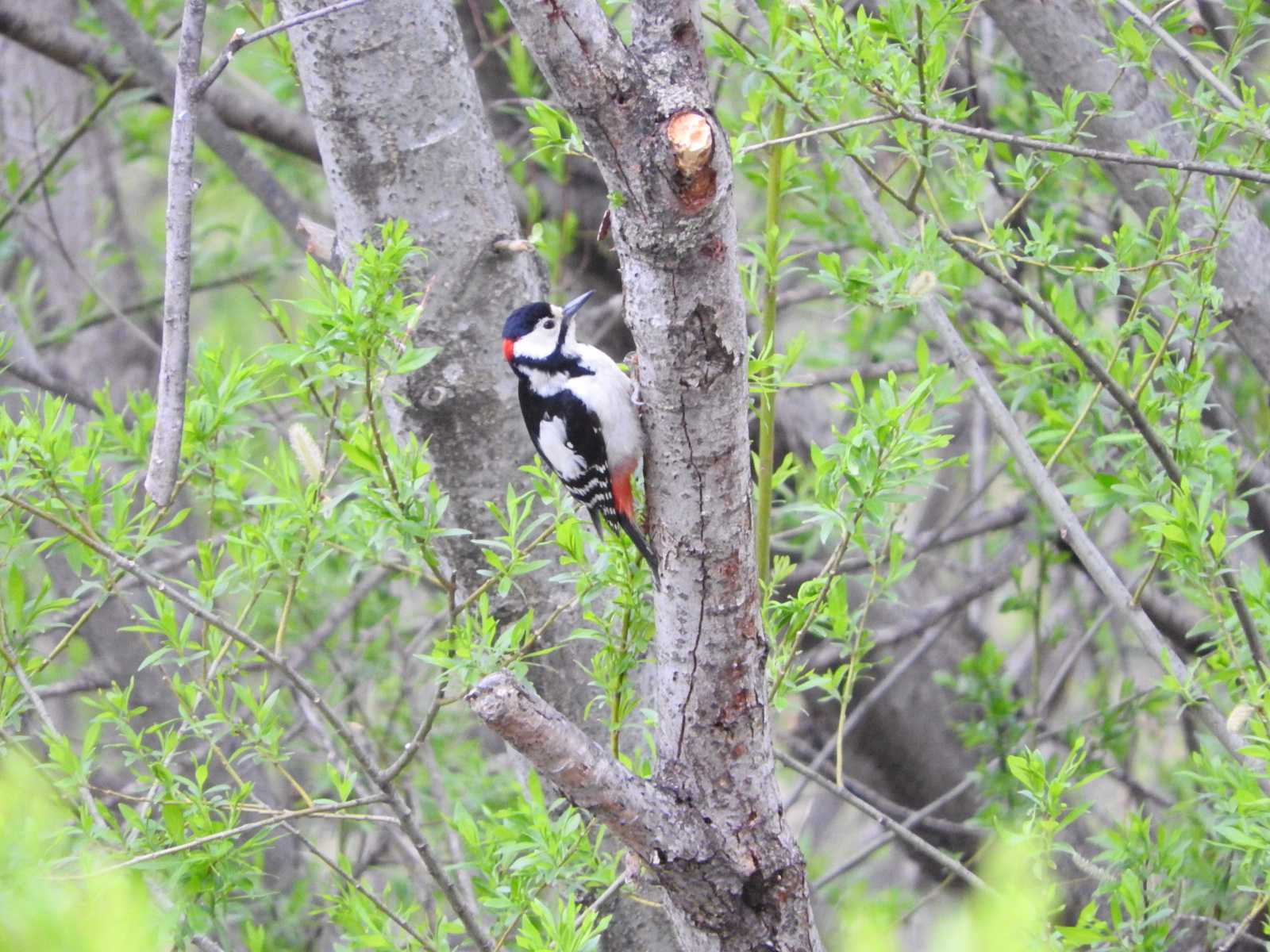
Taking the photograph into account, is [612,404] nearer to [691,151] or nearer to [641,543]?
[641,543]

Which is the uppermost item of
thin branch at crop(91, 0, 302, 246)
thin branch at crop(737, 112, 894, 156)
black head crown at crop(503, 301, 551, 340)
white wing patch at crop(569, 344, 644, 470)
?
thin branch at crop(91, 0, 302, 246)

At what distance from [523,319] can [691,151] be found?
139cm

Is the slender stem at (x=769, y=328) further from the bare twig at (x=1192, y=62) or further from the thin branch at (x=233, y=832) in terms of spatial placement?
the thin branch at (x=233, y=832)

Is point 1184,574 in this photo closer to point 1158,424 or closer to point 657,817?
point 1158,424

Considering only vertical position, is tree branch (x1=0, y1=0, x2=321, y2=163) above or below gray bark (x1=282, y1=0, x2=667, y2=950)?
above

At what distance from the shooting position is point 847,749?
196 inches

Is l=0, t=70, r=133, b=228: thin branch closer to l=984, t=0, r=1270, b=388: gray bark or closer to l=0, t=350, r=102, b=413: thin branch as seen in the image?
l=0, t=350, r=102, b=413: thin branch

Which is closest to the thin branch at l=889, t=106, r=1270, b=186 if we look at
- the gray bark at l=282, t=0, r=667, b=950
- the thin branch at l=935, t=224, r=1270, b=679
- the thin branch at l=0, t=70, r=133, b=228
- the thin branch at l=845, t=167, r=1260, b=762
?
the thin branch at l=935, t=224, r=1270, b=679

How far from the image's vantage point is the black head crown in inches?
119

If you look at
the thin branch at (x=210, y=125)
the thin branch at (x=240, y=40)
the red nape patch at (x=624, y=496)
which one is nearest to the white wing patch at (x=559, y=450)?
the red nape patch at (x=624, y=496)

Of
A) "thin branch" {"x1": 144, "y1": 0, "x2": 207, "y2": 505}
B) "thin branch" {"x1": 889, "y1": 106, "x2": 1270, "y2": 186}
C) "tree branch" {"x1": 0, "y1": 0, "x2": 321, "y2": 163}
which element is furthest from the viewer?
"tree branch" {"x1": 0, "y1": 0, "x2": 321, "y2": 163}

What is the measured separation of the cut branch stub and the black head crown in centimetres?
132

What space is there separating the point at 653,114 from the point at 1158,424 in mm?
1784

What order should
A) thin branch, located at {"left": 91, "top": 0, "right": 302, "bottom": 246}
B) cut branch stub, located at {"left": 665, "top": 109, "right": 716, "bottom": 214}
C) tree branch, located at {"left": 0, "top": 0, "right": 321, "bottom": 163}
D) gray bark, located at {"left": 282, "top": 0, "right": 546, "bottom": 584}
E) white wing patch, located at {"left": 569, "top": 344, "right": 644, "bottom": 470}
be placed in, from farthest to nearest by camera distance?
tree branch, located at {"left": 0, "top": 0, "right": 321, "bottom": 163}
thin branch, located at {"left": 91, "top": 0, "right": 302, "bottom": 246}
gray bark, located at {"left": 282, "top": 0, "right": 546, "bottom": 584}
white wing patch, located at {"left": 569, "top": 344, "right": 644, "bottom": 470}
cut branch stub, located at {"left": 665, "top": 109, "right": 716, "bottom": 214}
